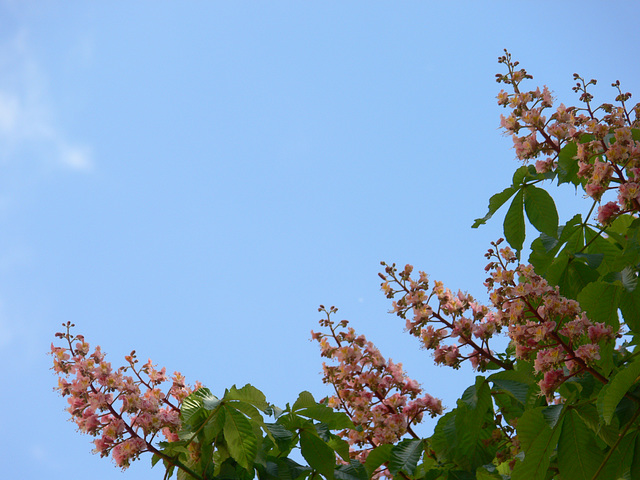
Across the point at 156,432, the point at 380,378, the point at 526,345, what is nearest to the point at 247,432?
the point at 156,432

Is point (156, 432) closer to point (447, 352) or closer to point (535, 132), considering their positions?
point (447, 352)


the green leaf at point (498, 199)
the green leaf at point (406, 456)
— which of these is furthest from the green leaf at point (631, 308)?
the green leaf at point (406, 456)

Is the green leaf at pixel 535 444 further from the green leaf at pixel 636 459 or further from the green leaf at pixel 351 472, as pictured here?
the green leaf at pixel 351 472

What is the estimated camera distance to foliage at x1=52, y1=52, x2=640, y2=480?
2.38 metres

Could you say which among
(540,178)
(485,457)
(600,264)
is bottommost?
(485,457)

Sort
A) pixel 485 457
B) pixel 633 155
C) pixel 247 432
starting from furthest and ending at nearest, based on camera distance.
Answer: pixel 485 457 → pixel 633 155 → pixel 247 432

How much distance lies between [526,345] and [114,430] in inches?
66.7

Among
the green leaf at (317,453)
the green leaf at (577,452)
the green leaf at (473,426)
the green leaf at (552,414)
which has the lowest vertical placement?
the green leaf at (577,452)

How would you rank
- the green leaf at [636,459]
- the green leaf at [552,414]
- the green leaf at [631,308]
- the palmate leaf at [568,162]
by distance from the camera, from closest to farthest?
1. the green leaf at [552,414]
2. the green leaf at [636,459]
3. the green leaf at [631,308]
4. the palmate leaf at [568,162]

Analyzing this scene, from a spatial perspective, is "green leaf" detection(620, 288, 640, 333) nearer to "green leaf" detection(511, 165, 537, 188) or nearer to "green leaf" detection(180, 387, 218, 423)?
"green leaf" detection(511, 165, 537, 188)

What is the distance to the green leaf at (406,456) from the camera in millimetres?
→ 2729

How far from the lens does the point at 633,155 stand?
2.58 metres

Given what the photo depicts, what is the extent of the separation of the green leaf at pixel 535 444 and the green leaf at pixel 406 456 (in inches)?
21.1

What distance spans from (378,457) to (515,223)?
1260 millimetres
